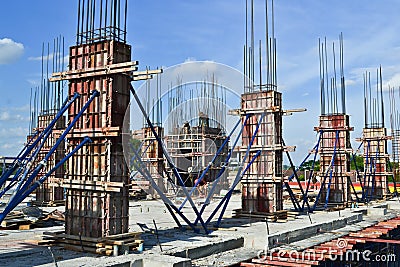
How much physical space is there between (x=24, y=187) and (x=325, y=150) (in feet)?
64.0

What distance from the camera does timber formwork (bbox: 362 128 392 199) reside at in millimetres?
32031

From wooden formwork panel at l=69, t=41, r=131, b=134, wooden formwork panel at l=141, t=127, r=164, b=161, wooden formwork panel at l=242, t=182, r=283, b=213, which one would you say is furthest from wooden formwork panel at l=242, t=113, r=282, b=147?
wooden formwork panel at l=141, t=127, r=164, b=161

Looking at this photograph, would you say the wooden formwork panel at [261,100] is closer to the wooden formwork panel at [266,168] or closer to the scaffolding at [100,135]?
the wooden formwork panel at [266,168]

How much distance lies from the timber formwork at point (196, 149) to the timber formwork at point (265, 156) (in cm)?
1672

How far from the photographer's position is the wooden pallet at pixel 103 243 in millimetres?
11141

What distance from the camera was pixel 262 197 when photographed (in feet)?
64.2

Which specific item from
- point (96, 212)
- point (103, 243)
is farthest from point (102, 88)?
point (103, 243)

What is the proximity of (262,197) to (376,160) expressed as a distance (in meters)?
16.2

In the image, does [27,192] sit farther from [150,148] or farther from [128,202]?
[150,148]

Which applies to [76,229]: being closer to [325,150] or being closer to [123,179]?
[123,179]

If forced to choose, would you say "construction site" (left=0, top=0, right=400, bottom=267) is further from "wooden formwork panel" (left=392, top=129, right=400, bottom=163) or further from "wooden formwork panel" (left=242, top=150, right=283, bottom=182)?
"wooden formwork panel" (left=392, top=129, right=400, bottom=163)

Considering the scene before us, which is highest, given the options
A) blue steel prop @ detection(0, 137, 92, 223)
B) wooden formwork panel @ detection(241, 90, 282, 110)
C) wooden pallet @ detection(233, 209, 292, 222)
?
wooden formwork panel @ detection(241, 90, 282, 110)

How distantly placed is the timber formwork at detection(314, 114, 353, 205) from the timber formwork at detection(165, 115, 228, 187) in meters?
11.9

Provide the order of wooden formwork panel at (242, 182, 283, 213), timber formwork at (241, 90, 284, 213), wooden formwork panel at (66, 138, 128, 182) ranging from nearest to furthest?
wooden formwork panel at (66, 138, 128, 182)
wooden formwork panel at (242, 182, 283, 213)
timber formwork at (241, 90, 284, 213)
